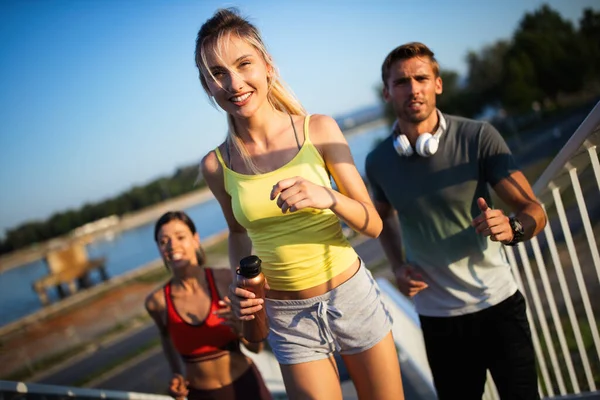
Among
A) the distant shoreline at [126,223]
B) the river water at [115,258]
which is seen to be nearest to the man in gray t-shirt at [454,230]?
the river water at [115,258]

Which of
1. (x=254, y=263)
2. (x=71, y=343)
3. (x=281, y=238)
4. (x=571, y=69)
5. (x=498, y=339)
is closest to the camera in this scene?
(x=254, y=263)

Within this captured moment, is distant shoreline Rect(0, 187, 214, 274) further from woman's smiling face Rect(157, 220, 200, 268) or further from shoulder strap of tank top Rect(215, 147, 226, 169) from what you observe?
shoulder strap of tank top Rect(215, 147, 226, 169)

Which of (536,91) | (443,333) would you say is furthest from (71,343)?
(536,91)

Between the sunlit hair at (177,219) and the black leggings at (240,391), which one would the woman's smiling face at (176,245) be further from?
the black leggings at (240,391)

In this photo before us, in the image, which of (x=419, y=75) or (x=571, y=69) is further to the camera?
(x=571, y=69)

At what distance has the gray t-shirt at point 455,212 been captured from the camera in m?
2.05

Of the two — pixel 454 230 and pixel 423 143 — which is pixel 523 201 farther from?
pixel 423 143

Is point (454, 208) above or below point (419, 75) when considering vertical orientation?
below

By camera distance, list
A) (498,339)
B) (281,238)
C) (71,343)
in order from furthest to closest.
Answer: (71,343) < (498,339) < (281,238)

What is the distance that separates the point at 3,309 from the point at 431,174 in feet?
174

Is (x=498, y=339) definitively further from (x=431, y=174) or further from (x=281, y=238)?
(x=281, y=238)

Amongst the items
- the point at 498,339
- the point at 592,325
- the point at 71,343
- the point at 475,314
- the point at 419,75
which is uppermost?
the point at 419,75

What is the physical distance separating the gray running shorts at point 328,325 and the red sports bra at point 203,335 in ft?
3.02

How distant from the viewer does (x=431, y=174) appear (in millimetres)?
2098
